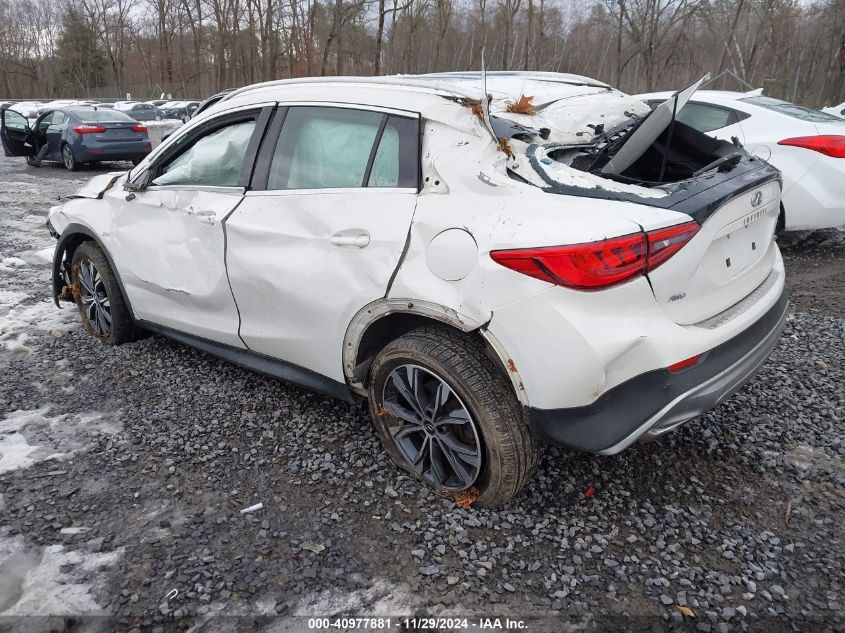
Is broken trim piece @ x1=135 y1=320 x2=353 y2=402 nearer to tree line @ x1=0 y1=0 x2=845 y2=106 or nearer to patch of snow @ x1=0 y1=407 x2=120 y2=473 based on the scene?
patch of snow @ x1=0 y1=407 x2=120 y2=473

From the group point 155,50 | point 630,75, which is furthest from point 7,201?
point 155,50

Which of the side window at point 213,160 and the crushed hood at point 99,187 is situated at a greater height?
the side window at point 213,160

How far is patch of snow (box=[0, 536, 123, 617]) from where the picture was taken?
7.15ft

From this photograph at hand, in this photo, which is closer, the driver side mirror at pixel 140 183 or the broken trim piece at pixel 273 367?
the broken trim piece at pixel 273 367

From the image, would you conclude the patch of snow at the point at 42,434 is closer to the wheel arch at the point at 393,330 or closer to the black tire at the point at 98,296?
the black tire at the point at 98,296

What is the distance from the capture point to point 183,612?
216 centimetres

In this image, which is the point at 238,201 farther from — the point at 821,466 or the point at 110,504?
the point at 821,466

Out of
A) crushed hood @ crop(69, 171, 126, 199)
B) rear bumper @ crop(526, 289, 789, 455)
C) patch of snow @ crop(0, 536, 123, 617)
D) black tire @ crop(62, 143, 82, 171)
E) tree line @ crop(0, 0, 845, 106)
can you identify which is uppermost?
tree line @ crop(0, 0, 845, 106)

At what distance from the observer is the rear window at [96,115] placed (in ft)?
47.2

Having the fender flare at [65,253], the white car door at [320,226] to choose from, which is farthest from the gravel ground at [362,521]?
the fender flare at [65,253]

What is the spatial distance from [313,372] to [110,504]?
1060mm

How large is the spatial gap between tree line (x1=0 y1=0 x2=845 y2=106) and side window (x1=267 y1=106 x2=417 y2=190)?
18.5 meters

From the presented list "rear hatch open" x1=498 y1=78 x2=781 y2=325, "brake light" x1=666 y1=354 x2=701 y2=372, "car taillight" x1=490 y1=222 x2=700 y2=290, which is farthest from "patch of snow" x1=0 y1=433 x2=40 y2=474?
"brake light" x1=666 y1=354 x2=701 y2=372

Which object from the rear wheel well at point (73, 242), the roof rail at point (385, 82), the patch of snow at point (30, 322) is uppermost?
the roof rail at point (385, 82)
